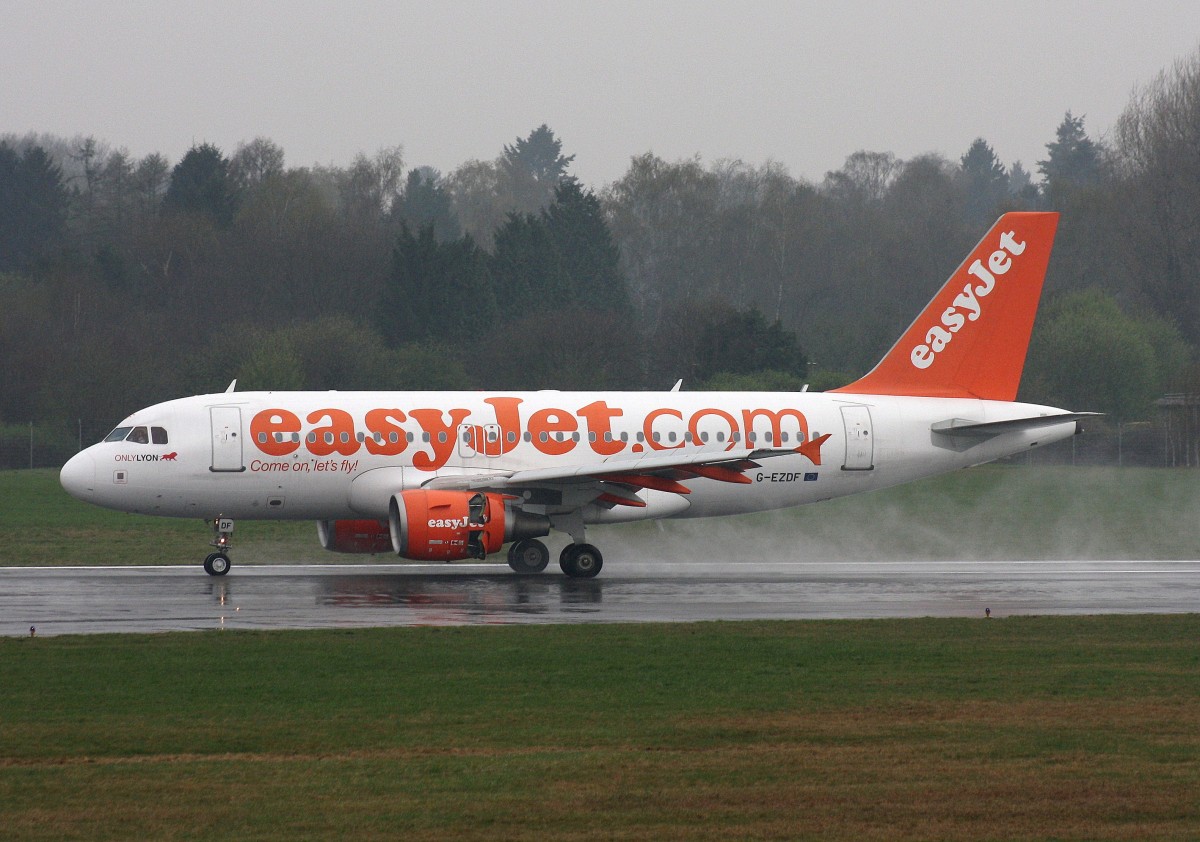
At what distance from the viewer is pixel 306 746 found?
1281 centimetres

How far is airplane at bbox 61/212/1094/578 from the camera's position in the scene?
28969 mm

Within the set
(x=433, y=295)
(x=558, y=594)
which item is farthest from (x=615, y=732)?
(x=433, y=295)

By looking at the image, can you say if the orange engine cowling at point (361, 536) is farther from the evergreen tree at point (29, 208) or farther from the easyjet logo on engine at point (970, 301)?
the evergreen tree at point (29, 208)

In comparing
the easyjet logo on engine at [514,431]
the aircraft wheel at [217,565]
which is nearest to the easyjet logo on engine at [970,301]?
the easyjet logo on engine at [514,431]

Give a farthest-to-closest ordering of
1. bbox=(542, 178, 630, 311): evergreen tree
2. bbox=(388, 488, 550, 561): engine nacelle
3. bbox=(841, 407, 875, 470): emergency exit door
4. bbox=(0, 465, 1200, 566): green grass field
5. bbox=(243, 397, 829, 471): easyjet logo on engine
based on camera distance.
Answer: bbox=(542, 178, 630, 311): evergreen tree < bbox=(0, 465, 1200, 566): green grass field < bbox=(841, 407, 875, 470): emergency exit door < bbox=(243, 397, 829, 471): easyjet logo on engine < bbox=(388, 488, 550, 561): engine nacelle

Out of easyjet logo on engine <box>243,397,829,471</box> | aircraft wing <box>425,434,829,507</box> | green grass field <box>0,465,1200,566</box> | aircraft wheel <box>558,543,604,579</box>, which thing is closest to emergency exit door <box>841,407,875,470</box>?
easyjet logo on engine <box>243,397,829,471</box>

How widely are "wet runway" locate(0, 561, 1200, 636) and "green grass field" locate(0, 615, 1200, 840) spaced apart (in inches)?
104

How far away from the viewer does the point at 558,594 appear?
26031mm

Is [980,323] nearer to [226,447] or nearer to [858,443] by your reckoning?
[858,443]

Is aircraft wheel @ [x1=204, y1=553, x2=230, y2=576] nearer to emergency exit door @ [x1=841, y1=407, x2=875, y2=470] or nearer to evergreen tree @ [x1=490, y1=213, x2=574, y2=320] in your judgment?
emergency exit door @ [x1=841, y1=407, x2=875, y2=470]

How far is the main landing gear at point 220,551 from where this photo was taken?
1138 inches

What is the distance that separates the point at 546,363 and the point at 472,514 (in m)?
38.9

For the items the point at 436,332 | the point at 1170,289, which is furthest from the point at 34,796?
the point at 1170,289

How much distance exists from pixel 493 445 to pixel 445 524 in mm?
3542
